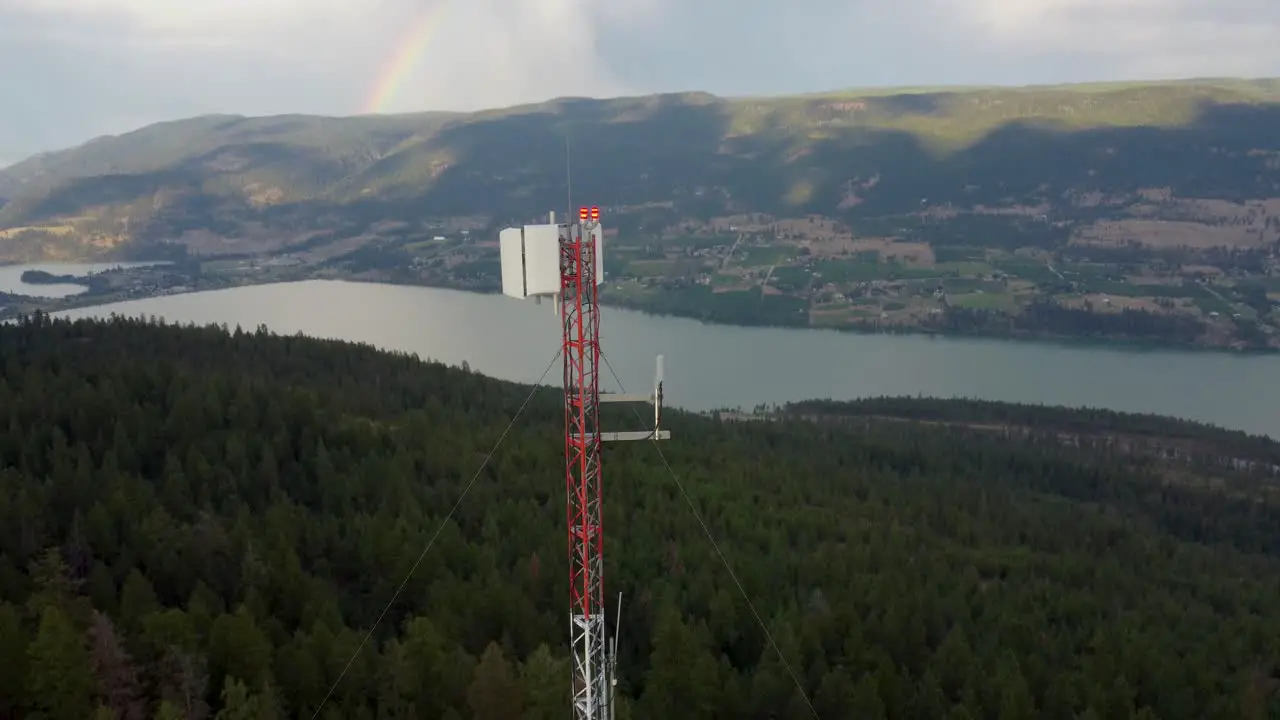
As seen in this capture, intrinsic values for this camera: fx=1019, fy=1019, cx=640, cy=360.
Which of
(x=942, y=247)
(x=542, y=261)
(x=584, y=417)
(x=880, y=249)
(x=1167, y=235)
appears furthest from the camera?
(x=1167, y=235)

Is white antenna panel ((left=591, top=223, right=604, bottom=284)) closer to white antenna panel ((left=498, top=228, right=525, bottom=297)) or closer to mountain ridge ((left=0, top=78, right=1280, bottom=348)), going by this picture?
white antenna panel ((left=498, top=228, right=525, bottom=297))

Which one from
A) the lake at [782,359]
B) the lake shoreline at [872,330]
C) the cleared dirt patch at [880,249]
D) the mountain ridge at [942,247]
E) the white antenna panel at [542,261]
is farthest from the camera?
the cleared dirt patch at [880,249]

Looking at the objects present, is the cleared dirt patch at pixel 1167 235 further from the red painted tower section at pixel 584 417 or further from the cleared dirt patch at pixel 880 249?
the red painted tower section at pixel 584 417

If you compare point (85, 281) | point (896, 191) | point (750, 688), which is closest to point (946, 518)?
point (750, 688)

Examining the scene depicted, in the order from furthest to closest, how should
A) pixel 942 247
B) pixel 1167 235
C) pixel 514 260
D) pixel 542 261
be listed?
pixel 1167 235 < pixel 942 247 < pixel 514 260 < pixel 542 261

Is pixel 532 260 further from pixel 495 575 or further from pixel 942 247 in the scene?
pixel 942 247

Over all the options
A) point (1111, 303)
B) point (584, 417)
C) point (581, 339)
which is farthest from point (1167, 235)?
point (581, 339)

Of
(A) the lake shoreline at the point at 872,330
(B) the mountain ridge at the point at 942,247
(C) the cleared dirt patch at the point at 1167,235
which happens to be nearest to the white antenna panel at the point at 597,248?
(A) the lake shoreline at the point at 872,330
